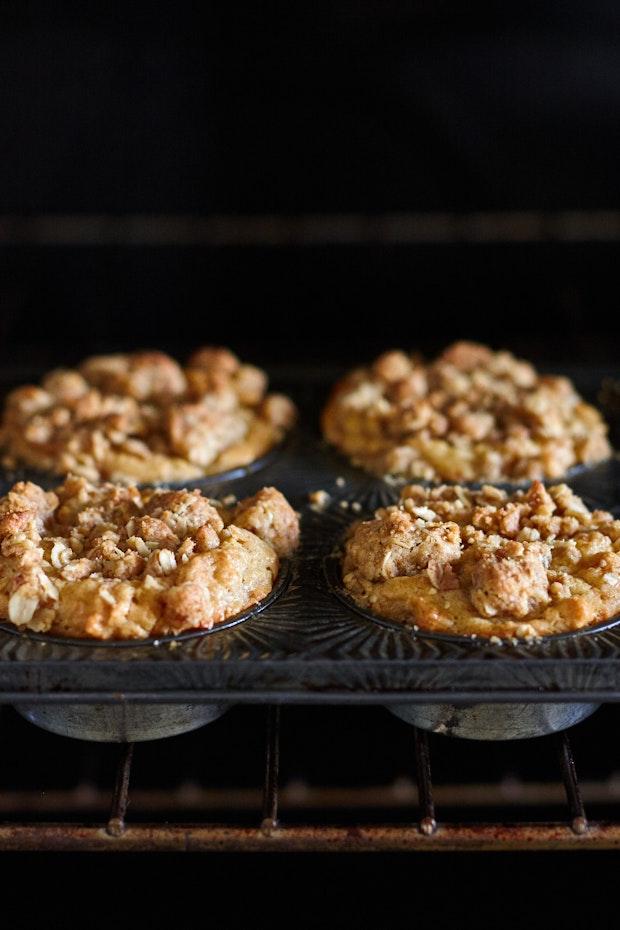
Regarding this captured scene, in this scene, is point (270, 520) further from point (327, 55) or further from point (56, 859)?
point (327, 55)

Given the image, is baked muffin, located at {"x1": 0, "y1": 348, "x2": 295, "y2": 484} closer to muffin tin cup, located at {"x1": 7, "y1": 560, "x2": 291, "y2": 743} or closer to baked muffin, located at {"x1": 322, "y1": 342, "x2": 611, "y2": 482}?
baked muffin, located at {"x1": 322, "y1": 342, "x2": 611, "y2": 482}

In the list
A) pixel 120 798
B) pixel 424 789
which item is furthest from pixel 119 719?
pixel 424 789

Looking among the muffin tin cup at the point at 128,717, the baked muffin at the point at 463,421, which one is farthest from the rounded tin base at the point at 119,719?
the baked muffin at the point at 463,421

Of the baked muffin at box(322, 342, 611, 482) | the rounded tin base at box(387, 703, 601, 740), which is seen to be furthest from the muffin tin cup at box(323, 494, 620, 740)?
the baked muffin at box(322, 342, 611, 482)

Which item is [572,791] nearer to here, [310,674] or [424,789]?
[424,789]

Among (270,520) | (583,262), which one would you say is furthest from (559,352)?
(270,520)

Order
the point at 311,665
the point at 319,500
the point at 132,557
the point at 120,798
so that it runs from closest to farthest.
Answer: the point at 311,665 → the point at 120,798 → the point at 132,557 → the point at 319,500

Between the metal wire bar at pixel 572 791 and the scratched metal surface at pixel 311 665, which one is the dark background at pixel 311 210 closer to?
the metal wire bar at pixel 572 791
